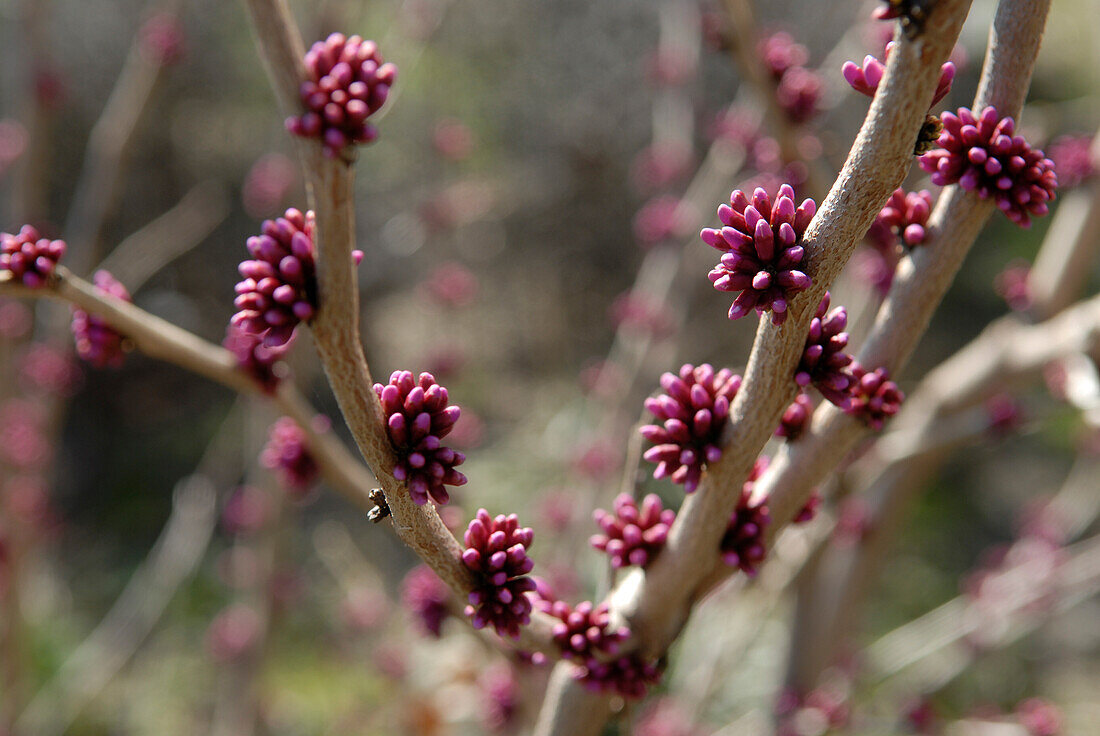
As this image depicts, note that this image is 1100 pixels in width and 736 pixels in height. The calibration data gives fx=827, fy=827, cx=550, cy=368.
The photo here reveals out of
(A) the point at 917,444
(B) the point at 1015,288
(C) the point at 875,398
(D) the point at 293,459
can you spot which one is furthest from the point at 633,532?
(B) the point at 1015,288

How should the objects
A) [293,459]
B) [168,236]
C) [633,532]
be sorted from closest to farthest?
1. [633,532]
2. [293,459]
3. [168,236]

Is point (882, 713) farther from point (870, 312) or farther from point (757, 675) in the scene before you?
point (870, 312)

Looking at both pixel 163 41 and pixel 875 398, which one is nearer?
pixel 875 398

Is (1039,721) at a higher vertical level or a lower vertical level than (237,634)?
lower

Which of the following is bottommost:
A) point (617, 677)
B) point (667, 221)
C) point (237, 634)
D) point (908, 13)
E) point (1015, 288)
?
point (617, 677)

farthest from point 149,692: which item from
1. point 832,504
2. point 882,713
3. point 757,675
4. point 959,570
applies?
point 959,570

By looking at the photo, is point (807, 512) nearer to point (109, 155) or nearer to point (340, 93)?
point (340, 93)

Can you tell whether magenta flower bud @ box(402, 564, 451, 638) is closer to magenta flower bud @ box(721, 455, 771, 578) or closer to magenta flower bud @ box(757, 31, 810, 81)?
magenta flower bud @ box(721, 455, 771, 578)

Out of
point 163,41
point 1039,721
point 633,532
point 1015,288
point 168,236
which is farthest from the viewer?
point 168,236
